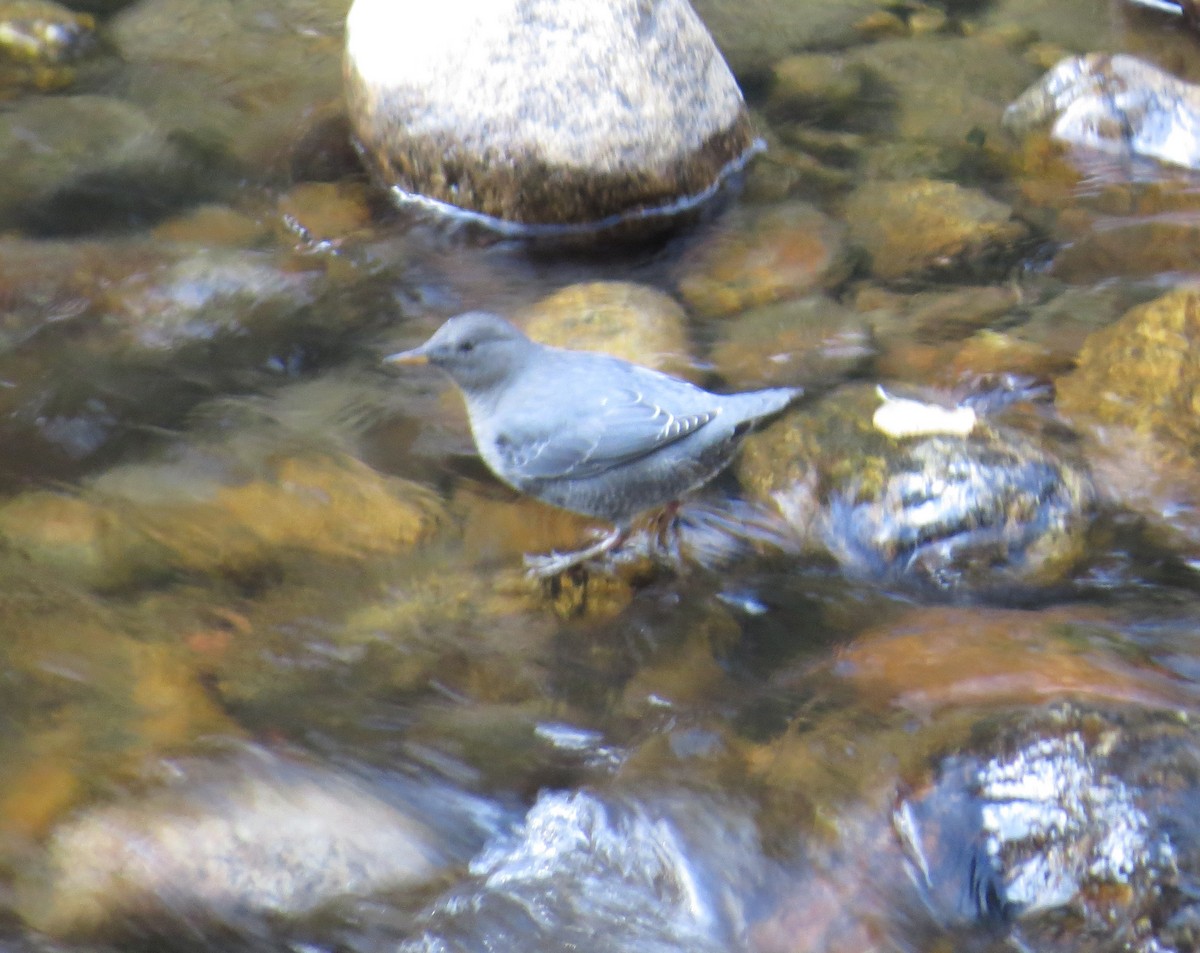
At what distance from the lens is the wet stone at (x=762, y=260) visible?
18.5 feet

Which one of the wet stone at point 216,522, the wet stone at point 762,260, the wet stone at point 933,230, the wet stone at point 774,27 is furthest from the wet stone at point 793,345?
the wet stone at point 774,27

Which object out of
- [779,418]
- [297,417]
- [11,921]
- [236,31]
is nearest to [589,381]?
[779,418]

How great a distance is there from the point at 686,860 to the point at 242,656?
1.55 meters

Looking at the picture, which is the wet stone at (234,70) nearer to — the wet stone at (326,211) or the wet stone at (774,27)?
the wet stone at (326,211)

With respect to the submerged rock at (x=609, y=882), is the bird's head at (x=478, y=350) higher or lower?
higher

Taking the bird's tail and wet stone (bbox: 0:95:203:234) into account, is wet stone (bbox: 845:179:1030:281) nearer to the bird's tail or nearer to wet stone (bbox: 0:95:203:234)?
the bird's tail

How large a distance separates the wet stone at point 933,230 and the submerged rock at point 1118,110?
0.82 meters

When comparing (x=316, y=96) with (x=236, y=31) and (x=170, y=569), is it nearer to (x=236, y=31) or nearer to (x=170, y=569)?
(x=236, y=31)

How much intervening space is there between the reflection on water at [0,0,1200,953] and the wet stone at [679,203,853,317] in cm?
2

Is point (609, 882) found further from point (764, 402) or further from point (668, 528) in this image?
point (764, 402)

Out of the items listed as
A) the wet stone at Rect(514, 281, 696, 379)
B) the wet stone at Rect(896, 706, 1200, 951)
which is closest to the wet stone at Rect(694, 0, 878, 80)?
the wet stone at Rect(514, 281, 696, 379)

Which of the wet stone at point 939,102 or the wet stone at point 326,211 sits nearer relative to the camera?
the wet stone at point 326,211

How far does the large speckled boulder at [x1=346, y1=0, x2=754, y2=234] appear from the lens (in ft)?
18.7

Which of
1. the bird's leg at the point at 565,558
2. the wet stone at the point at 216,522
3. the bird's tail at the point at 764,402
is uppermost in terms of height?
the bird's tail at the point at 764,402
